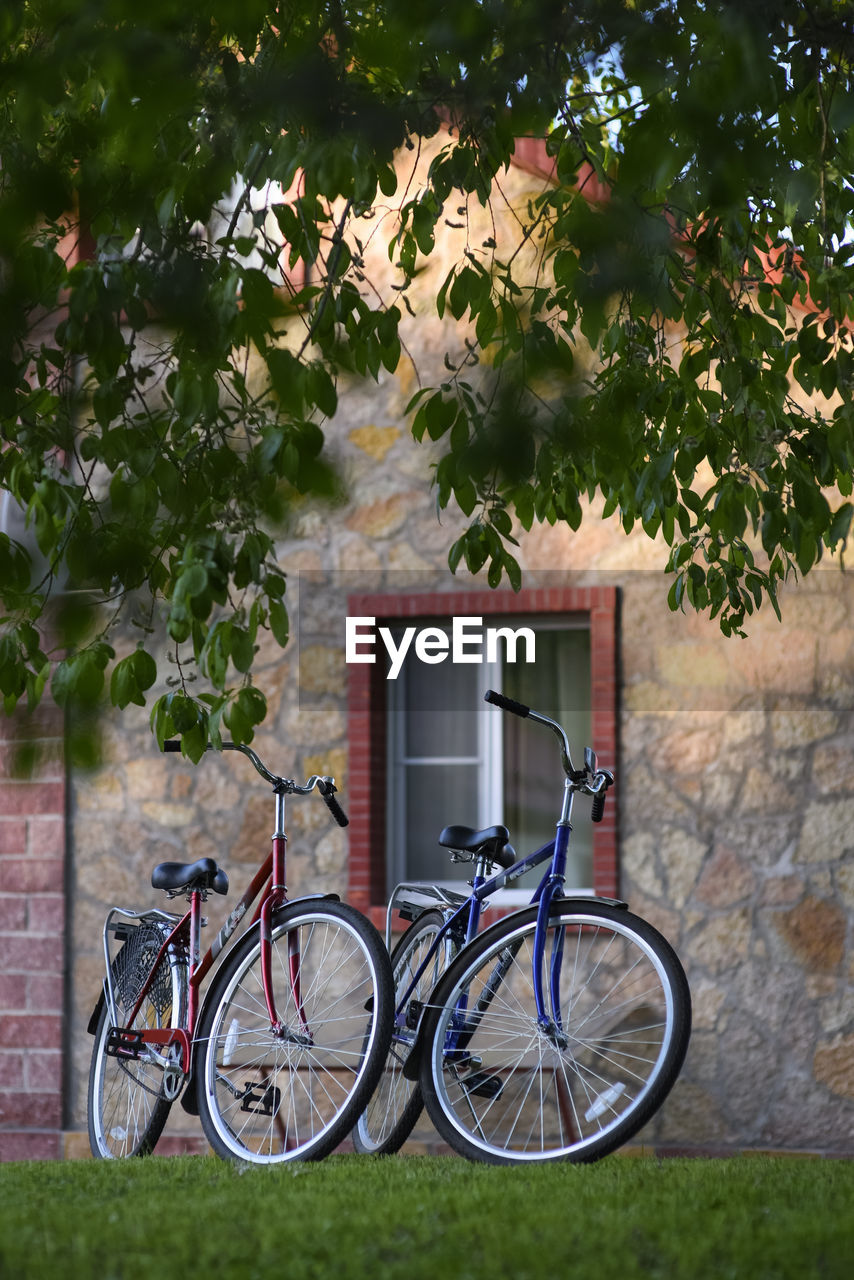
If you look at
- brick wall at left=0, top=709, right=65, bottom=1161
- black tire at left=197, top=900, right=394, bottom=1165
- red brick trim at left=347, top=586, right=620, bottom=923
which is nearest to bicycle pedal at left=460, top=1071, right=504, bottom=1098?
black tire at left=197, top=900, right=394, bottom=1165

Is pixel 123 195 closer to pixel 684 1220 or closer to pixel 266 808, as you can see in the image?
pixel 684 1220

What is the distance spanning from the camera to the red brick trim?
6.26 meters

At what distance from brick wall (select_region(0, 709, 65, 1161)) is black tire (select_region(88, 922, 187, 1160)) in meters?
1.48

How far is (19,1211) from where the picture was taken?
136 inches

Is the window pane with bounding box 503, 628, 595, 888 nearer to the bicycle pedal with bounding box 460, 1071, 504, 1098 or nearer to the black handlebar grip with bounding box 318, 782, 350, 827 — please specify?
the black handlebar grip with bounding box 318, 782, 350, 827

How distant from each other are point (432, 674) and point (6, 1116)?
2726mm

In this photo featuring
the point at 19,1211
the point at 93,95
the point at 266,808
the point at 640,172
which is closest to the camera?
the point at 640,172

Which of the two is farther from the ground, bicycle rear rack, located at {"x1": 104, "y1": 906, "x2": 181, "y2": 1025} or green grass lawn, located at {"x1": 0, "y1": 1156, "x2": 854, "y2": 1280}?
bicycle rear rack, located at {"x1": 104, "y1": 906, "x2": 181, "y2": 1025}

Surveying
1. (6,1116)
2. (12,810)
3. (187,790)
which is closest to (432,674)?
(187,790)

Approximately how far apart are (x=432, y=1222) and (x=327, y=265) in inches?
86.1

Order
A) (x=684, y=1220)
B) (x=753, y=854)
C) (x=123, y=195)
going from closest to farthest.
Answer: (x=123, y=195), (x=684, y=1220), (x=753, y=854)

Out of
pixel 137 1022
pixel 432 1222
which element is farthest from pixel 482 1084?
pixel 137 1022

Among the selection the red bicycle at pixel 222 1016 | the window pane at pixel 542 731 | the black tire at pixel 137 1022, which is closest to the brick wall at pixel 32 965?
the red bicycle at pixel 222 1016

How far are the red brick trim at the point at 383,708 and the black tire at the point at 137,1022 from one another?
1.45 metres
